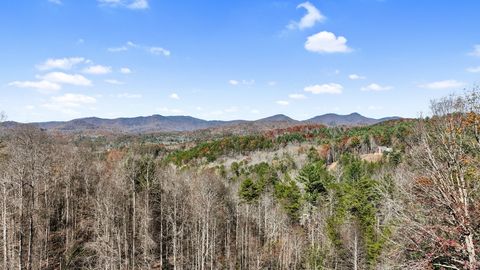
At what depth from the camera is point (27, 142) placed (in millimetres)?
36875

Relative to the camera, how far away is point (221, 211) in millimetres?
47656

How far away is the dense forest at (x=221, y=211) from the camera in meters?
15.6

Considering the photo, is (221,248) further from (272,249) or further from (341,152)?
(341,152)

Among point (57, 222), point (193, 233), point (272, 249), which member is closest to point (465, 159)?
point (193, 233)

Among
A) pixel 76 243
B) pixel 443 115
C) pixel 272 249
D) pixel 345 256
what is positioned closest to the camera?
pixel 443 115

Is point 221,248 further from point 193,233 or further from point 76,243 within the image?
point 76,243

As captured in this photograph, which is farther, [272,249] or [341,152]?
[341,152]

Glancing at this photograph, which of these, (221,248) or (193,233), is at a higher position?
(193,233)

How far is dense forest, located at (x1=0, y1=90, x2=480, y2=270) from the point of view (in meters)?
15.6

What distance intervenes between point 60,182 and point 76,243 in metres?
10.3

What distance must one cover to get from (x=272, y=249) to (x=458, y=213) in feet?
119

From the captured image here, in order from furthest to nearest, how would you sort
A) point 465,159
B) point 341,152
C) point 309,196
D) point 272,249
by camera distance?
point 341,152 → point 309,196 → point 272,249 → point 465,159

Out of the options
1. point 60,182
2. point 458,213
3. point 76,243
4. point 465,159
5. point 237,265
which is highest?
point 465,159

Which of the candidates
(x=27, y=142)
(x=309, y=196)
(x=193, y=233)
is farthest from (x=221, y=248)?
(x=27, y=142)
